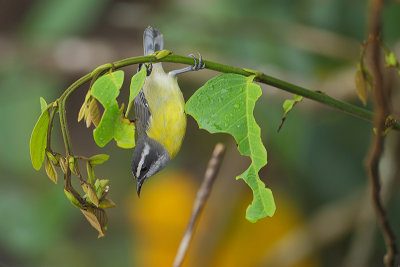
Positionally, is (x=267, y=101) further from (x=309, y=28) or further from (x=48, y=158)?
(x=48, y=158)

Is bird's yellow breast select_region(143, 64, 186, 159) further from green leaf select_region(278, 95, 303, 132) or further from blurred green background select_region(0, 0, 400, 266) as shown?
blurred green background select_region(0, 0, 400, 266)

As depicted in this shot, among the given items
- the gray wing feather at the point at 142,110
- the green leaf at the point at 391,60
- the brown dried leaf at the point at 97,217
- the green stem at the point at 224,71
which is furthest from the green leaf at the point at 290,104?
the gray wing feather at the point at 142,110

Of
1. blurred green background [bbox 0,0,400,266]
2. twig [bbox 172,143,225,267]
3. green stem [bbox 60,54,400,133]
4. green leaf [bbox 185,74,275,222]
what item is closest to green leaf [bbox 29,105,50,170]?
green stem [bbox 60,54,400,133]

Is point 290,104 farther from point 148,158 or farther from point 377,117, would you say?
point 148,158

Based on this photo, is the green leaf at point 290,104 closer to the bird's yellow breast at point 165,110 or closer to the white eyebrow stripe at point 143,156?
the bird's yellow breast at point 165,110

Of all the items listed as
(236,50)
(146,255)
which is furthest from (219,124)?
(146,255)

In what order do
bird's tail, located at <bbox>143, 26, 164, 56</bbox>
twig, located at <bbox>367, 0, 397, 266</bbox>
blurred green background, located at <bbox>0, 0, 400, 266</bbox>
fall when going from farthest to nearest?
blurred green background, located at <bbox>0, 0, 400, 266</bbox>, bird's tail, located at <bbox>143, 26, 164, 56</bbox>, twig, located at <bbox>367, 0, 397, 266</bbox>
